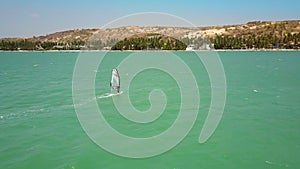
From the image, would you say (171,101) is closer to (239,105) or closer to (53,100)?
(239,105)

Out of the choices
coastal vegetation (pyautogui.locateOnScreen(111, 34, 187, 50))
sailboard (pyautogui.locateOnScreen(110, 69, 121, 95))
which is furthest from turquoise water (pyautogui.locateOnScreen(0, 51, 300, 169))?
coastal vegetation (pyautogui.locateOnScreen(111, 34, 187, 50))

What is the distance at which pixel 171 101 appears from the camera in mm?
32031

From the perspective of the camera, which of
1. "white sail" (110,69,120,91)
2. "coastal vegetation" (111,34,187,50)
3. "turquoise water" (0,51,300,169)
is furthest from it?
"coastal vegetation" (111,34,187,50)

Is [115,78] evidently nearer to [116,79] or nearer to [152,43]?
[116,79]

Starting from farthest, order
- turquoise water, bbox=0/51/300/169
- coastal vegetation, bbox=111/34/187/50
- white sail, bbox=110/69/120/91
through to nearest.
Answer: coastal vegetation, bbox=111/34/187/50 < white sail, bbox=110/69/120/91 < turquoise water, bbox=0/51/300/169

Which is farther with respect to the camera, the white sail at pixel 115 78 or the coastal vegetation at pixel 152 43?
the coastal vegetation at pixel 152 43

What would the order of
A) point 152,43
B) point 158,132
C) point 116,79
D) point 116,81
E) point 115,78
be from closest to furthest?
point 158,132 → point 115,78 → point 116,79 → point 116,81 → point 152,43

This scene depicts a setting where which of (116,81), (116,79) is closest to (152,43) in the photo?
(116,81)

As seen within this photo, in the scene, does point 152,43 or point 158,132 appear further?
point 152,43

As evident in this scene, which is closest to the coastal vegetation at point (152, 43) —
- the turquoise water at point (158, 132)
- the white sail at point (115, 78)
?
the white sail at point (115, 78)

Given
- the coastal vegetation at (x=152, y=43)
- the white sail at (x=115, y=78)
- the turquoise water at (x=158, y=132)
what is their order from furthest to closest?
the coastal vegetation at (x=152, y=43), the white sail at (x=115, y=78), the turquoise water at (x=158, y=132)

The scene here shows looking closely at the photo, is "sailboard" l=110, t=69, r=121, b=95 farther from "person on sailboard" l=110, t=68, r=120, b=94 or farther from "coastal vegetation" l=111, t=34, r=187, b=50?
"coastal vegetation" l=111, t=34, r=187, b=50

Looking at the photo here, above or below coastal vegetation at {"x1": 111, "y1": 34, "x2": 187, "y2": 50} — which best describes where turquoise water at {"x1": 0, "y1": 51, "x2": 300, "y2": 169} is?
below

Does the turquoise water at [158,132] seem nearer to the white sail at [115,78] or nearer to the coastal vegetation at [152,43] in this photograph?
the white sail at [115,78]
